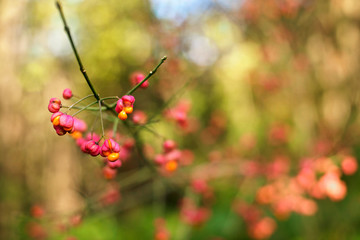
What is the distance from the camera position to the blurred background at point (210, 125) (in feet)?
9.93

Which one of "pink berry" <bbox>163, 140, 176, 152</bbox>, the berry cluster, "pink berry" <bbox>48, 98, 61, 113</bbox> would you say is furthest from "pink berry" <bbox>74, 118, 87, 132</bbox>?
"pink berry" <bbox>163, 140, 176, 152</bbox>

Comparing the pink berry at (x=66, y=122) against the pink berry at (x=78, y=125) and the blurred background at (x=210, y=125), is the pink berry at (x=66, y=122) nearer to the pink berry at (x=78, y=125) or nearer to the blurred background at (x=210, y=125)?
the pink berry at (x=78, y=125)

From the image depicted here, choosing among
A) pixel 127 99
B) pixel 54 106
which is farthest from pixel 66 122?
pixel 127 99

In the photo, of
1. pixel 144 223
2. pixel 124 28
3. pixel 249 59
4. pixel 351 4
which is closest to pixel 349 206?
pixel 351 4

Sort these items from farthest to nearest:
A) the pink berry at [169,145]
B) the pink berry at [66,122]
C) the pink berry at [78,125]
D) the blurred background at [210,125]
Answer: the blurred background at [210,125]
the pink berry at [169,145]
the pink berry at [78,125]
the pink berry at [66,122]

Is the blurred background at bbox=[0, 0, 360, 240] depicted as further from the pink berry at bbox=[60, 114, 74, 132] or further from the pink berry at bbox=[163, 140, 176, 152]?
the pink berry at bbox=[60, 114, 74, 132]

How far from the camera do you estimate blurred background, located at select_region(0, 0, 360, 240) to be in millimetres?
3027

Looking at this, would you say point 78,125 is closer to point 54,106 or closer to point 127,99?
point 54,106

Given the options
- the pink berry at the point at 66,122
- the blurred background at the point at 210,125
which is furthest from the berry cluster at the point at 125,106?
the blurred background at the point at 210,125

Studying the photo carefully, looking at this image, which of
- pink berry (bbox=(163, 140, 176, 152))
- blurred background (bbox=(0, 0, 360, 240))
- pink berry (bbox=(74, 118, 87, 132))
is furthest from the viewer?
blurred background (bbox=(0, 0, 360, 240))

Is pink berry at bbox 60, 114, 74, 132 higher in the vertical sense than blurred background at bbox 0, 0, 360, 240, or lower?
lower

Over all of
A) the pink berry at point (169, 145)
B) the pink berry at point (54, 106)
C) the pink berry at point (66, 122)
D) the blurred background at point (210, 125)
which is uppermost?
the blurred background at point (210, 125)

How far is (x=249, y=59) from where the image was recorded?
934cm

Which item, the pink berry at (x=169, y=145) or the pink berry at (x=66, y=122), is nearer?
the pink berry at (x=66, y=122)
